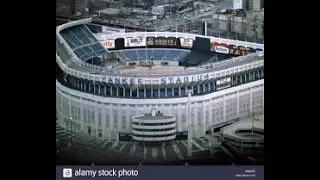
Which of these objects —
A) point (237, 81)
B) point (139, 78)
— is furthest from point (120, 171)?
point (237, 81)

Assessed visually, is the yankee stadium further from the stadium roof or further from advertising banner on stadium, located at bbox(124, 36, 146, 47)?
Answer: the stadium roof

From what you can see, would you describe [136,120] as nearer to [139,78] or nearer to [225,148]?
[139,78]

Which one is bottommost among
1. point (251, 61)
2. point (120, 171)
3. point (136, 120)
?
point (120, 171)

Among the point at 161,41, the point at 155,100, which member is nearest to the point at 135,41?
the point at 161,41

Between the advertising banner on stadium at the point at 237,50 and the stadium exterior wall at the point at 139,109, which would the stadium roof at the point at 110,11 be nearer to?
the stadium exterior wall at the point at 139,109

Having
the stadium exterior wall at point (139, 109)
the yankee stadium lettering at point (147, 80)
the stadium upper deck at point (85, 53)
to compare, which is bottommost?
the stadium exterior wall at point (139, 109)

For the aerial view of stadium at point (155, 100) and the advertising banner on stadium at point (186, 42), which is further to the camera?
the advertising banner on stadium at point (186, 42)

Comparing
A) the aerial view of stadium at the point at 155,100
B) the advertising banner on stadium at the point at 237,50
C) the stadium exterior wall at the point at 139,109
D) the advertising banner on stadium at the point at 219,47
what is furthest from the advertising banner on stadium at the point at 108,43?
the advertising banner on stadium at the point at 237,50

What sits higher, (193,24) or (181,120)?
(193,24)
